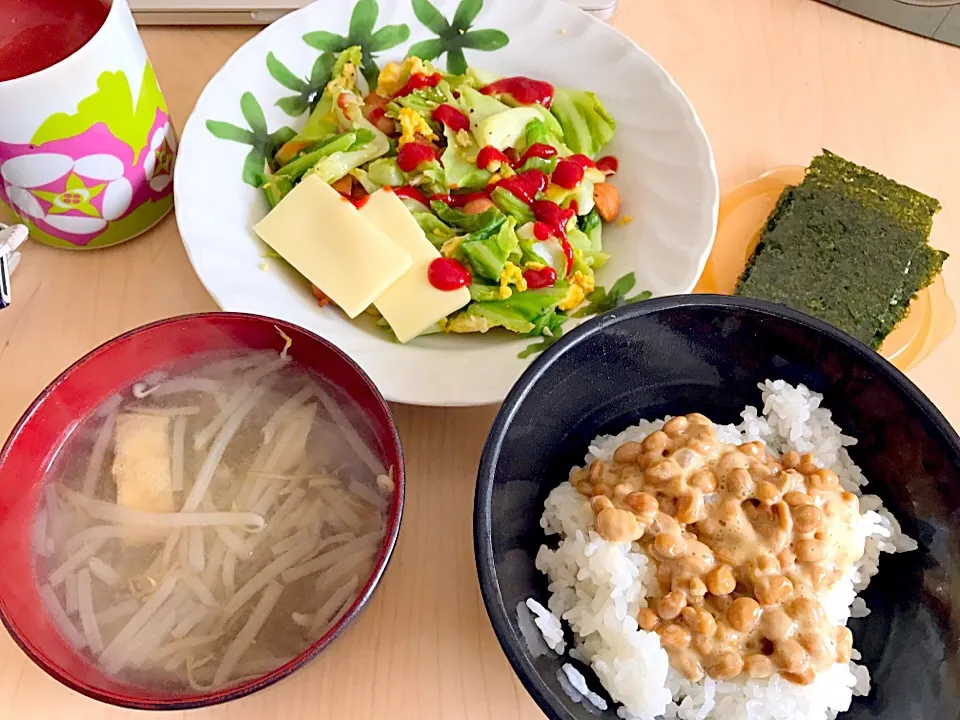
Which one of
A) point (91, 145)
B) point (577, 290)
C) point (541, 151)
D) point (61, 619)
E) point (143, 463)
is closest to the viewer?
point (61, 619)

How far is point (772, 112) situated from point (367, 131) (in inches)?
29.9

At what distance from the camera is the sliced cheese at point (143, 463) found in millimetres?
890

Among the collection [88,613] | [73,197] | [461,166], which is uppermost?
[461,166]

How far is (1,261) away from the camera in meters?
1.09

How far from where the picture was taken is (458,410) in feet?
3.58

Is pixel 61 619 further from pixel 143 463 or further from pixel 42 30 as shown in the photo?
pixel 42 30

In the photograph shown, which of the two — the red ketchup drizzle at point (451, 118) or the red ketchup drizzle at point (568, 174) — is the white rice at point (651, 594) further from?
the red ketchup drizzle at point (451, 118)

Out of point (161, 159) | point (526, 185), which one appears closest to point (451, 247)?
point (526, 185)

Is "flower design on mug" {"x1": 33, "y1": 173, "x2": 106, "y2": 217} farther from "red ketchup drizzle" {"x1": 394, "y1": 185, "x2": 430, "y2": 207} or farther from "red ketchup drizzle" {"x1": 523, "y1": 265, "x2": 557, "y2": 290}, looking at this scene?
"red ketchup drizzle" {"x1": 523, "y1": 265, "x2": 557, "y2": 290}

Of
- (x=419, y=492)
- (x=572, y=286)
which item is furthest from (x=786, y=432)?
(x=419, y=492)

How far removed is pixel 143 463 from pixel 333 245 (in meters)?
0.40

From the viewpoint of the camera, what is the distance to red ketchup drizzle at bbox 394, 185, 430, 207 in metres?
1.20

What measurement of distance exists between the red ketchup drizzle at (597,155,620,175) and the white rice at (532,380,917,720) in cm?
48

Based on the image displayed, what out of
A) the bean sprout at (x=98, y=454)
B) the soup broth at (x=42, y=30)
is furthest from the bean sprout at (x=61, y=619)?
the soup broth at (x=42, y=30)
